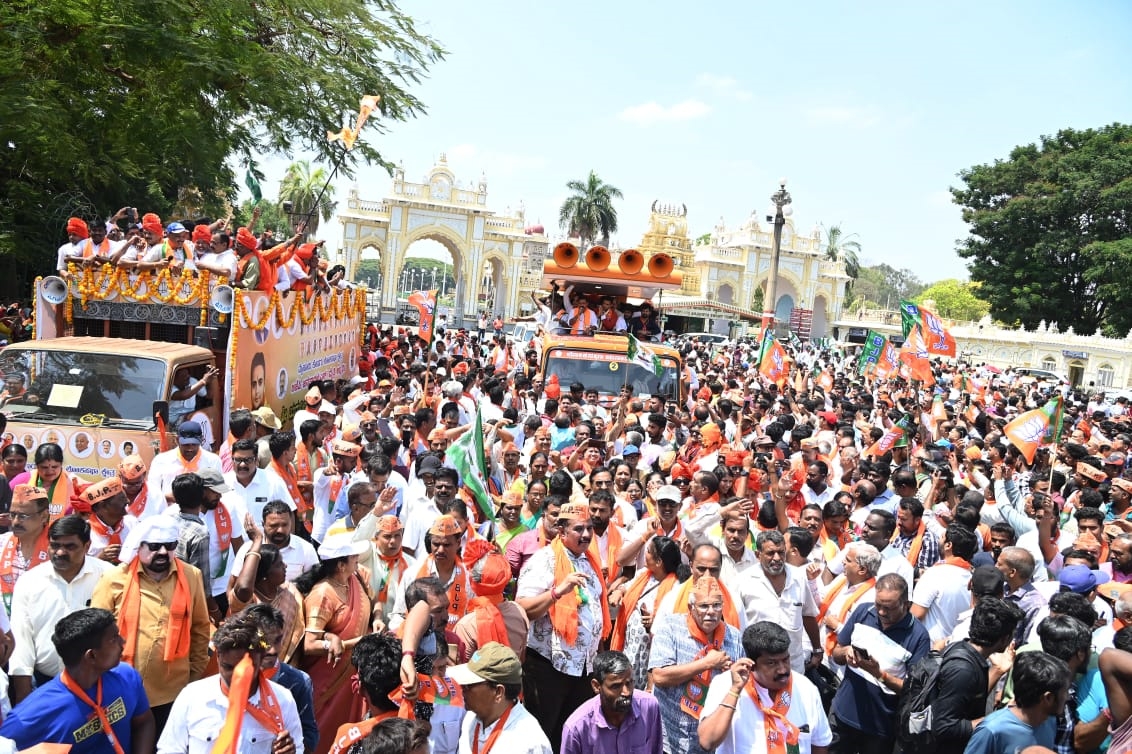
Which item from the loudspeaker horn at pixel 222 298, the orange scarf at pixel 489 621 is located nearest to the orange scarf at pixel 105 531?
the orange scarf at pixel 489 621

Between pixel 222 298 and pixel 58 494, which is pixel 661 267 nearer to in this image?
pixel 222 298

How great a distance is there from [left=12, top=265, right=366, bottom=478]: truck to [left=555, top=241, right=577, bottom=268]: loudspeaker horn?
12.6ft

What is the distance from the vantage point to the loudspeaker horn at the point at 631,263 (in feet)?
41.8

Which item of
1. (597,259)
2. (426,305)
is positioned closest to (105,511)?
(597,259)

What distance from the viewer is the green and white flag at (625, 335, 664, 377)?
11.2 metres

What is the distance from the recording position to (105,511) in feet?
15.7

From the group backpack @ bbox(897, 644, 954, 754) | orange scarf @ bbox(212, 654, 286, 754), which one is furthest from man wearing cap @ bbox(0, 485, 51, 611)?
backpack @ bbox(897, 644, 954, 754)

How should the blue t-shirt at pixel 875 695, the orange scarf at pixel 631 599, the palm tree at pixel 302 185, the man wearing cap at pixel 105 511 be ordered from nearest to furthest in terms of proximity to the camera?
the blue t-shirt at pixel 875 695 < the orange scarf at pixel 631 599 < the man wearing cap at pixel 105 511 < the palm tree at pixel 302 185

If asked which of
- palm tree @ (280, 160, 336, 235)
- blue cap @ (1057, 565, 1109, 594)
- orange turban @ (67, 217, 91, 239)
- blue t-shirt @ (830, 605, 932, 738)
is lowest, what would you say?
blue t-shirt @ (830, 605, 932, 738)

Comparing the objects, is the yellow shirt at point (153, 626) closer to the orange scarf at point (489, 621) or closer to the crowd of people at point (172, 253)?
the orange scarf at point (489, 621)

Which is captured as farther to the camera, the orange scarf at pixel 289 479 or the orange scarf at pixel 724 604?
the orange scarf at pixel 289 479

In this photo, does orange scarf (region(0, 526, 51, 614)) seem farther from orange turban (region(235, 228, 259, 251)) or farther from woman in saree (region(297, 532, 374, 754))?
orange turban (region(235, 228, 259, 251))

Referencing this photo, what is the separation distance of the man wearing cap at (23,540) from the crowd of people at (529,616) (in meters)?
0.01

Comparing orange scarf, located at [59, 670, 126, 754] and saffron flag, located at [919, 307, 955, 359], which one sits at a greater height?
saffron flag, located at [919, 307, 955, 359]
